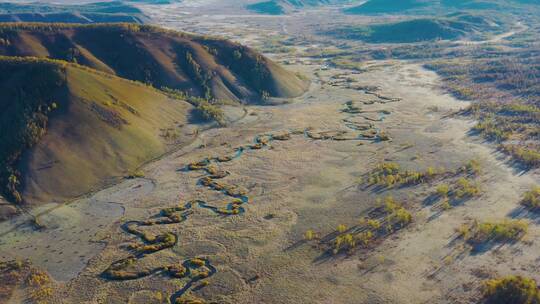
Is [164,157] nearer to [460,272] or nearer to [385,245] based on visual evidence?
[385,245]

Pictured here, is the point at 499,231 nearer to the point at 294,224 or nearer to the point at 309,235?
the point at 309,235

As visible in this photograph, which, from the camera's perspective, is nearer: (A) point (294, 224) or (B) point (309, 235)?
(B) point (309, 235)

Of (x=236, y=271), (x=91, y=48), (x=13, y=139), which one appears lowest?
(x=236, y=271)

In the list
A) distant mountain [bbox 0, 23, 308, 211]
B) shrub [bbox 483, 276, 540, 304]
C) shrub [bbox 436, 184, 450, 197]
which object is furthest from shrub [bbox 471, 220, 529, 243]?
distant mountain [bbox 0, 23, 308, 211]

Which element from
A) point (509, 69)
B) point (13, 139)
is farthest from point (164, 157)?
point (509, 69)

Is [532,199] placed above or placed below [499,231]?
above

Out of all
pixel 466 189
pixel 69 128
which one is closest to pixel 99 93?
pixel 69 128

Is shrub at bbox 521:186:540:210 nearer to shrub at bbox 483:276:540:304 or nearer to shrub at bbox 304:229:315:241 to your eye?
shrub at bbox 483:276:540:304
